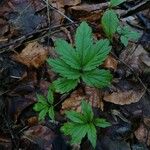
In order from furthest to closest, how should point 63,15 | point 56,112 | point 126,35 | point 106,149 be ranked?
point 63,15 → point 126,35 → point 56,112 → point 106,149

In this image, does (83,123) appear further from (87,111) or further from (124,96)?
(124,96)

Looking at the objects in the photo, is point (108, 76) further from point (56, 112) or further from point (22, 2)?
point (22, 2)

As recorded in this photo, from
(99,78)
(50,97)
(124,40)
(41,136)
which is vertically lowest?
(41,136)

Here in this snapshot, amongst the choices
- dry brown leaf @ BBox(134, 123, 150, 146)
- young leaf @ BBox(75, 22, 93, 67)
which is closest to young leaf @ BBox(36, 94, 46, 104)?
young leaf @ BBox(75, 22, 93, 67)

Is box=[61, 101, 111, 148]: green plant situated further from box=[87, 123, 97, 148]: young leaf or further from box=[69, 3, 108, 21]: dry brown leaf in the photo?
box=[69, 3, 108, 21]: dry brown leaf

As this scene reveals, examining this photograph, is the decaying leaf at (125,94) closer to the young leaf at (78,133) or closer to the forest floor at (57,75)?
the forest floor at (57,75)

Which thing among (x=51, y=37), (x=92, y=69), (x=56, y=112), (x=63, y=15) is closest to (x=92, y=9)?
(x=63, y=15)

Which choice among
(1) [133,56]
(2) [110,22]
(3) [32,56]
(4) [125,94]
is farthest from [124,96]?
(3) [32,56]
